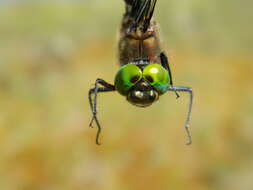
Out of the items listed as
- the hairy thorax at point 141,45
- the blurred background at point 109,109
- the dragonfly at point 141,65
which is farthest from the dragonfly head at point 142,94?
the blurred background at point 109,109

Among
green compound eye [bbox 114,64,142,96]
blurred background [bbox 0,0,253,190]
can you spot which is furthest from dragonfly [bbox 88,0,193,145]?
blurred background [bbox 0,0,253,190]

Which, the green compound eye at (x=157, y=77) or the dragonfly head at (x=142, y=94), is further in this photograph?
the green compound eye at (x=157, y=77)

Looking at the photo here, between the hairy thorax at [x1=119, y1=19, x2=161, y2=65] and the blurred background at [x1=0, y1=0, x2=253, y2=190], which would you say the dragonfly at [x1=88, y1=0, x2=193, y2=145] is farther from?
the blurred background at [x1=0, y1=0, x2=253, y2=190]

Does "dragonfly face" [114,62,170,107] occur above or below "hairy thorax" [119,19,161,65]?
below

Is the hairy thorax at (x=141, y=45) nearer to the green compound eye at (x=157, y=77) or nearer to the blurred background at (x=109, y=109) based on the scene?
the green compound eye at (x=157, y=77)

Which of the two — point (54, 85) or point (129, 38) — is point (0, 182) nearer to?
point (54, 85)

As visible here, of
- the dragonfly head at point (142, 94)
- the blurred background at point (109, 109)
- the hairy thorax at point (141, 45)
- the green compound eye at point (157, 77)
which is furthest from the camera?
the blurred background at point (109, 109)

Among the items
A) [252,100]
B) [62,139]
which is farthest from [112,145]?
[252,100]
